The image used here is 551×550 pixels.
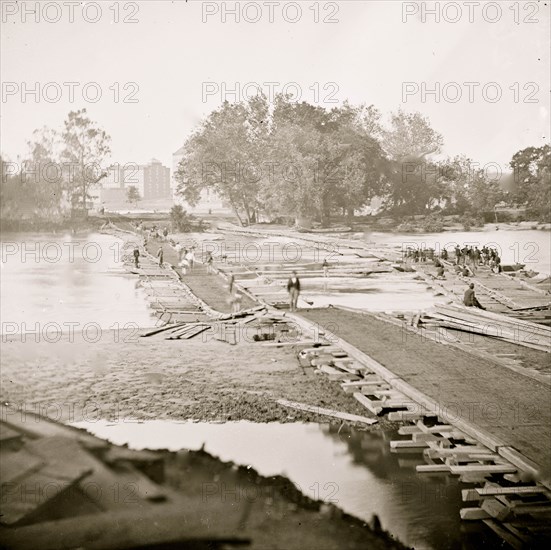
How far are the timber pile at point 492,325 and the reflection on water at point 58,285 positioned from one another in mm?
4615

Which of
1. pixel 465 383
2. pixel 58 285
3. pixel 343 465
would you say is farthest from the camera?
pixel 58 285

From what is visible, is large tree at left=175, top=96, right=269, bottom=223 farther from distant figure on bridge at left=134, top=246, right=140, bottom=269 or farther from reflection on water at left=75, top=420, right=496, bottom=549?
reflection on water at left=75, top=420, right=496, bottom=549

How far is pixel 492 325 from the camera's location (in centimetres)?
1020

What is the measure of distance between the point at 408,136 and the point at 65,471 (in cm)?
654

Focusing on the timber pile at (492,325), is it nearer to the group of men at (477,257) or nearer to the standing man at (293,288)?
the group of men at (477,257)

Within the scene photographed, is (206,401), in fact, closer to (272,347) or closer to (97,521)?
(272,347)

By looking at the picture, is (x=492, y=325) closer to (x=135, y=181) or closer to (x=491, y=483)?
(x=491, y=483)

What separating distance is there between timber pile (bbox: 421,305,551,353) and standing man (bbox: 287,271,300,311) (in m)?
2.20

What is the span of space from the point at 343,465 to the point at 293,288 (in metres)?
4.79

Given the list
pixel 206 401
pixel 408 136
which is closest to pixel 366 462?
pixel 206 401

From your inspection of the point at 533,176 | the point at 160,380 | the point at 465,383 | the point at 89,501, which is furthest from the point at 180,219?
the point at 89,501

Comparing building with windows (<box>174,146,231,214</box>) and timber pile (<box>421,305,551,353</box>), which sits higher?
building with windows (<box>174,146,231,214</box>)

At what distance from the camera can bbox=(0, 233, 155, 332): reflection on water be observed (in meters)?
10.3

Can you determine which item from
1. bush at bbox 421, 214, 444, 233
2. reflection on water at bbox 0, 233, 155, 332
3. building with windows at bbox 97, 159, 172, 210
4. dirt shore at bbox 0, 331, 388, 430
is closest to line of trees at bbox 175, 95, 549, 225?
bush at bbox 421, 214, 444, 233
